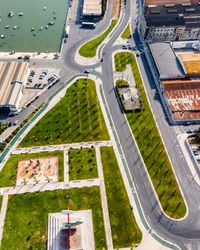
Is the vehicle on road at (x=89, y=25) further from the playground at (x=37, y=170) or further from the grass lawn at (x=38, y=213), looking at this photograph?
the grass lawn at (x=38, y=213)

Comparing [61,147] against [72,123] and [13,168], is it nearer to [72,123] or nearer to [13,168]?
[72,123]

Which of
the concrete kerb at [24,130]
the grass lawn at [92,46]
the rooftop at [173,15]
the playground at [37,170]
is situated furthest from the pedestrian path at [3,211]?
the rooftop at [173,15]

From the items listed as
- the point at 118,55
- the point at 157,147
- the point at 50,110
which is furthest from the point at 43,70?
the point at 157,147

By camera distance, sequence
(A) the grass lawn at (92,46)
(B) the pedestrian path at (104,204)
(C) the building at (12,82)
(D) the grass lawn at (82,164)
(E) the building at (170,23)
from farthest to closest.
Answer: (E) the building at (170,23) < (A) the grass lawn at (92,46) < (C) the building at (12,82) < (D) the grass lawn at (82,164) < (B) the pedestrian path at (104,204)

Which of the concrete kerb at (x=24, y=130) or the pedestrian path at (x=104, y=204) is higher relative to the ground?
the concrete kerb at (x=24, y=130)

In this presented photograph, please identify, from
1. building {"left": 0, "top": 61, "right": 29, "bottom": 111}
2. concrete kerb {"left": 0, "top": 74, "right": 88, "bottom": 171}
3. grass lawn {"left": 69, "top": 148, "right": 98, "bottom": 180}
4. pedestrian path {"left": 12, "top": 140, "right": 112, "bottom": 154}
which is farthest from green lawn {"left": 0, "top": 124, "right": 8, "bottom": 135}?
Result: grass lawn {"left": 69, "top": 148, "right": 98, "bottom": 180}

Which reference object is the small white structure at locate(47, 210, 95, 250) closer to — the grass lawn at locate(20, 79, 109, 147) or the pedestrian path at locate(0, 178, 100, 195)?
the pedestrian path at locate(0, 178, 100, 195)
